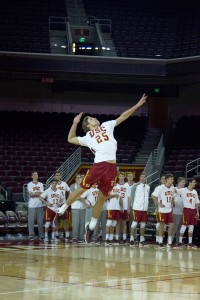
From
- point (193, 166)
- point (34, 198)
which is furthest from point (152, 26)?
point (34, 198)

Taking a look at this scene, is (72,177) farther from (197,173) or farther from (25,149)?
(197,173)

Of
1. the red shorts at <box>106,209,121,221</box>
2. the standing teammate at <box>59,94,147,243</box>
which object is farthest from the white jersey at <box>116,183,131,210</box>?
the standing teammate at <box>59,94,147,243</box>

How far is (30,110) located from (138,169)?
7.10m

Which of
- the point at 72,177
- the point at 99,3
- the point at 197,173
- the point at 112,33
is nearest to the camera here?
the point at 197,173

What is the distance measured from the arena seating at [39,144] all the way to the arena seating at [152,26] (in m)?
3.97

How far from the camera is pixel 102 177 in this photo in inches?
403

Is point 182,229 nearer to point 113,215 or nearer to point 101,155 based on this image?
point 113,215

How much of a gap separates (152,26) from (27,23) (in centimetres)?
612

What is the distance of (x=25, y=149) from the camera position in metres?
28.2

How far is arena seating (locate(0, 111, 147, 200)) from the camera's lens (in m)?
26.4

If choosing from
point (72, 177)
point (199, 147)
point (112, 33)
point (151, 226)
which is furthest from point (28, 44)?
point (151, 226)

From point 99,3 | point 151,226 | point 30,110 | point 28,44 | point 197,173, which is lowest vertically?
point 151,226

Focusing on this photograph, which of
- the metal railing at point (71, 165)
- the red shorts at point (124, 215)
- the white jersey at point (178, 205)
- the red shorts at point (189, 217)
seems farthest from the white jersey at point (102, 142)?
the metal railing at point (71, 165)

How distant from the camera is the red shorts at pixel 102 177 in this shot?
1023 cm
